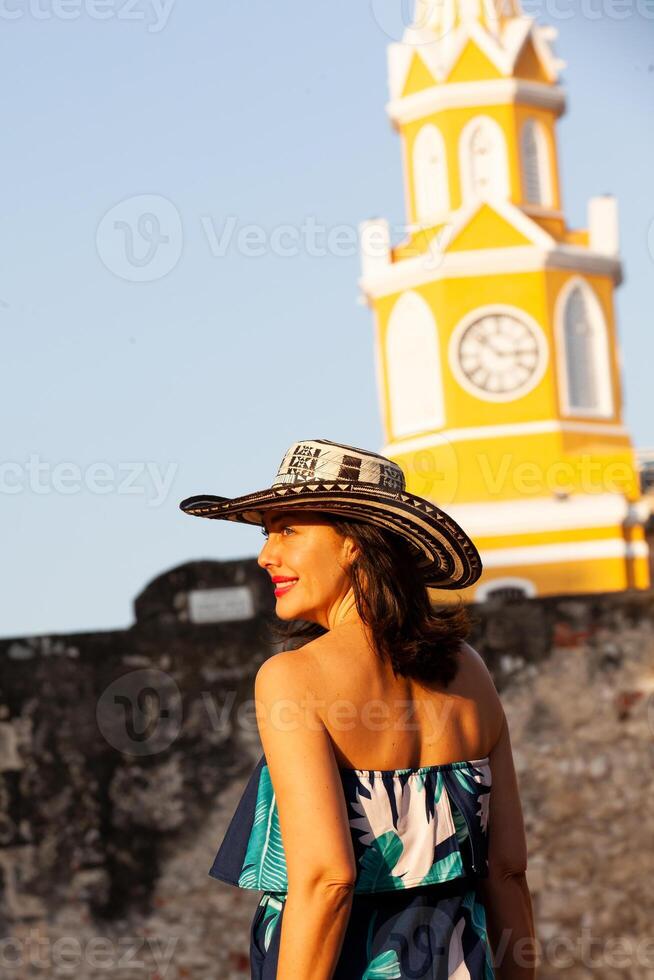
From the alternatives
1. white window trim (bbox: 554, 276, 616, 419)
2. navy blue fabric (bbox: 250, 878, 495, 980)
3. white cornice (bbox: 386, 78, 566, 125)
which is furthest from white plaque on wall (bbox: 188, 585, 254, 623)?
white cornice (bbox: 386, 78, 566, 125)

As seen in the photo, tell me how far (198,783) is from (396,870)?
227 inches

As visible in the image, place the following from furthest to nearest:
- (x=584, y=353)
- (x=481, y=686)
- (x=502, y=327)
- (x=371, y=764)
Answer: (x=584, y=353) → (x=502, y=327) → (x=481, y=686) → (x=371, y=764)

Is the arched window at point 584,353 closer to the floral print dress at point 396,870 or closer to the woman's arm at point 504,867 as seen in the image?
the woman's arm at point 504,867

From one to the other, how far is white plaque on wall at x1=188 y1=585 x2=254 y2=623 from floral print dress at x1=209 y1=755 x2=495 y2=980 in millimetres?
6138

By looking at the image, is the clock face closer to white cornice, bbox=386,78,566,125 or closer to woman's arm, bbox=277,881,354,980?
white cornice, bbox=386,78,566,125

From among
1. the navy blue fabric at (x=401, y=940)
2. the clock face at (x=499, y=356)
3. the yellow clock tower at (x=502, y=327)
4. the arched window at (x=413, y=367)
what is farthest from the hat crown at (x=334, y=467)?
the clock face at (x=499, y=356)

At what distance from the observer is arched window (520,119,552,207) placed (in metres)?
28.1

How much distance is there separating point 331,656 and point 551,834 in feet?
20.0

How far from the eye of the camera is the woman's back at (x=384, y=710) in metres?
2.79

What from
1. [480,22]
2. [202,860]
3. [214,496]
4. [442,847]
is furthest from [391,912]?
[480,22]

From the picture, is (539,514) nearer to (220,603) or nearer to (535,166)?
(535,166)

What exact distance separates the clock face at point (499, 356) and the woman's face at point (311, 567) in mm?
23177

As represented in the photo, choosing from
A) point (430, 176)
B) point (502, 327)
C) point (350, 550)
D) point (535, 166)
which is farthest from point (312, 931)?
point (535, 166)

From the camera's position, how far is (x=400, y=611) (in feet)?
9.69
